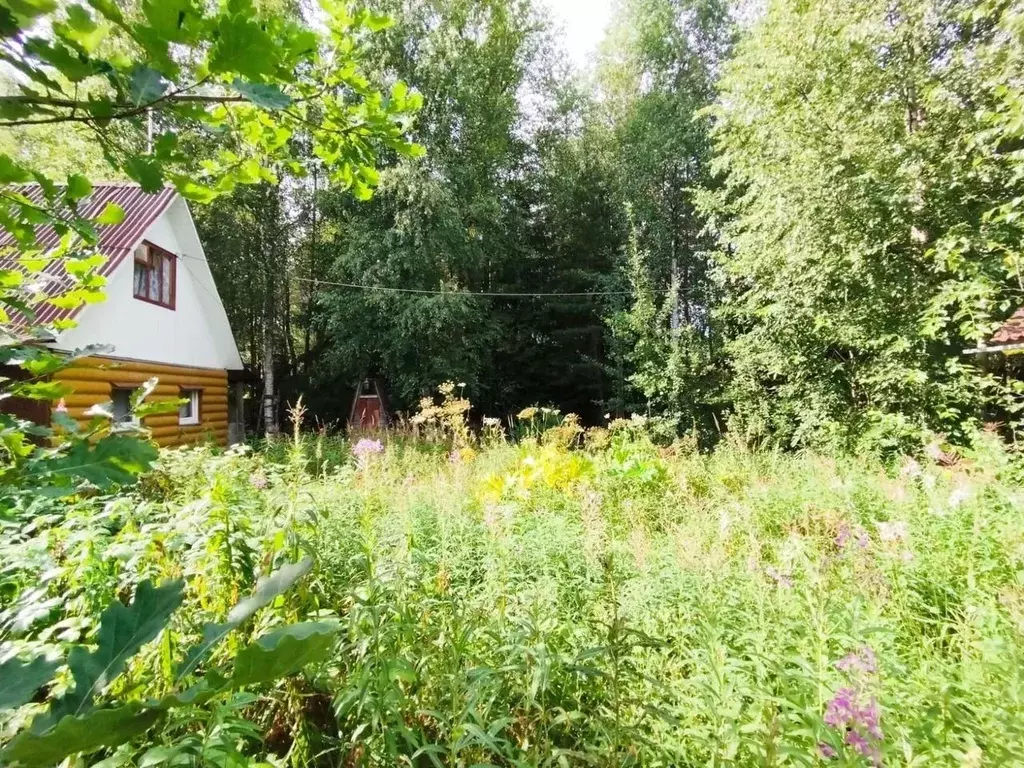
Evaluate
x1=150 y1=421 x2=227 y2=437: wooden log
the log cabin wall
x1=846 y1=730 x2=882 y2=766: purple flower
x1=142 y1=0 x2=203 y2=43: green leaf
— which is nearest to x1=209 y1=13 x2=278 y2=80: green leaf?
x1=142 y1=0 x2=203 y2=43: green leaf

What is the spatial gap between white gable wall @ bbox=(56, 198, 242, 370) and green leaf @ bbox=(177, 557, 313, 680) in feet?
23.8

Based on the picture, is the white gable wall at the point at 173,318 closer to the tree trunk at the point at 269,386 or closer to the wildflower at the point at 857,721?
the tree trunk at the point at 269,386

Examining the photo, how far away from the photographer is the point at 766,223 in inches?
320

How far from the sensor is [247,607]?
471mm

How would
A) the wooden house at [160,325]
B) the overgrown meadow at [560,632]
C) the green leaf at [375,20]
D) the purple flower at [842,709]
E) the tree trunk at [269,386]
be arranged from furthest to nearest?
the tree trunk at [269,386] < the wooden house at [160,325] < the overgrown meadow at [560,632] < the purple flower at [842,709] < the green leaf at [375,20]

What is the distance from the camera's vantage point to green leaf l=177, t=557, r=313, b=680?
1.44 ft

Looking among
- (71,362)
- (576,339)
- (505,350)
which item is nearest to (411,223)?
(505,350)

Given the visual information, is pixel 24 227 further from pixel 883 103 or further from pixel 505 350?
pixel 505 350

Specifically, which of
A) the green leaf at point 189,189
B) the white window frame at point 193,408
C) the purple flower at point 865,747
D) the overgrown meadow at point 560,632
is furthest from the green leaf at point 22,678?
the white window frame at point 193,408

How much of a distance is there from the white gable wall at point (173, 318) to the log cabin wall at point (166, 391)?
187 millimetres

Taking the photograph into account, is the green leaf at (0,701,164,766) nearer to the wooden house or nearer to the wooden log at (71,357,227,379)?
the wooden house

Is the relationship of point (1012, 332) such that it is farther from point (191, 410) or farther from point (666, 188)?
point (191, 410)

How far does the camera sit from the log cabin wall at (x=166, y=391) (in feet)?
22.8

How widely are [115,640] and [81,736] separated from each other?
0.13 m
